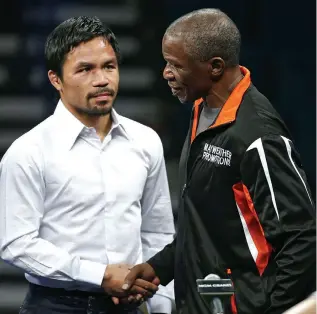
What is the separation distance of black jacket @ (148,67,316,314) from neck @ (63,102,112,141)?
0.47 metres

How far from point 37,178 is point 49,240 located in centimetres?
21

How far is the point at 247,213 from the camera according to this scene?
316 cm

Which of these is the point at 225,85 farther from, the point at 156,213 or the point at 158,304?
the point at 158,304

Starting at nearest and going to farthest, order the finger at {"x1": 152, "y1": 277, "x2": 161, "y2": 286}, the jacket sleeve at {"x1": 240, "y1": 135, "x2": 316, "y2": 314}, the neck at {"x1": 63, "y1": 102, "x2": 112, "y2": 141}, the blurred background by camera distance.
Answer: the jacket sleeve at {"x1": 240, "y1": 135, "x2": 316, "y2": 314} → the finger at {"x1": 152, "y1": 277, "x2": 161, "y2": 286} → the neck at {"x1": 63, "y1": 102, "x2": 112, "y2": 141} → the blurred background

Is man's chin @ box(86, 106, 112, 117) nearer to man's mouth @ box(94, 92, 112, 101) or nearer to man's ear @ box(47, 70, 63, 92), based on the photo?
man's mouth @ box(94, 92, 112, 101)

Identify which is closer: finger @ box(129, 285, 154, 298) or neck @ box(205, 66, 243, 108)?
neck @ box(205, 66, 243, 108)

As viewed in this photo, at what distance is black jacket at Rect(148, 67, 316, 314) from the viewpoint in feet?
10.0

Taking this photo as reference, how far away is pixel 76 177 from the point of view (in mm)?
3623

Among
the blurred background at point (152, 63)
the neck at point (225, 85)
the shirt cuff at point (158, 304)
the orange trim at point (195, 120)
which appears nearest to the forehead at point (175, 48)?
the neck at point (225, 85)

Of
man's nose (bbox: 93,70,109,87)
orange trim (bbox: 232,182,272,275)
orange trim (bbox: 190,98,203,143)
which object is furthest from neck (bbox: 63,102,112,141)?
orange trim (bbox: 232,182,272,275)

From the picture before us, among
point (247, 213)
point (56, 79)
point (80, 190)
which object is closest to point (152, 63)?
point (56, 79)

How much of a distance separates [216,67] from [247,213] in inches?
17.9

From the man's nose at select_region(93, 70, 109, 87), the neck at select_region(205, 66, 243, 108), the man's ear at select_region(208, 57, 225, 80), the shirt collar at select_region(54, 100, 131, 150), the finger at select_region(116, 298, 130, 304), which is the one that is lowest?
the finger at select_region(116, 298, 130, 304)

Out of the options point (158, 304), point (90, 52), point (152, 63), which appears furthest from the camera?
point (152, 63)
